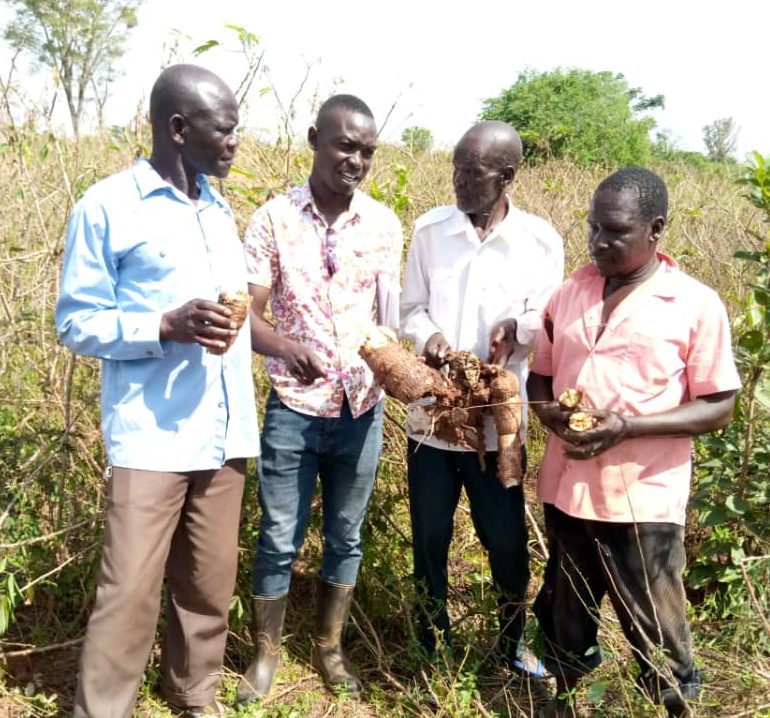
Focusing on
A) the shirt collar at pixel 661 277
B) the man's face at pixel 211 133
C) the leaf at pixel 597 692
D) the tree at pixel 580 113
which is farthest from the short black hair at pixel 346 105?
the tree at pixel 580 113

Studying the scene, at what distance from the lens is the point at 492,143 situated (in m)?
2.17

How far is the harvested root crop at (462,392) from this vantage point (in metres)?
2.14

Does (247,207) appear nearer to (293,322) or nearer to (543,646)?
(293,322)

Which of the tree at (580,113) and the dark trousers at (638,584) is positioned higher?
Answer: the tree at (580,113)

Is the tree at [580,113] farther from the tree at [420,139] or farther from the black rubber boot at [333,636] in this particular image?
the black rubber boot at [333,636]

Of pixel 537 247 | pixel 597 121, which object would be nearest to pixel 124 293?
pixel 537 247

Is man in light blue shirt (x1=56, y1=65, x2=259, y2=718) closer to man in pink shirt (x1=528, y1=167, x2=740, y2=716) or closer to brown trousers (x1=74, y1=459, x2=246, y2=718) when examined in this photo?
brown trousers (x1=74, y1=459, x2=246, y2=718)

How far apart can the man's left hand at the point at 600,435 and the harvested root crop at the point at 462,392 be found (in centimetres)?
34

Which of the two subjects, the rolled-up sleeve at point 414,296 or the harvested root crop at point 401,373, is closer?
Answer: the harvested root crop at point 401,373

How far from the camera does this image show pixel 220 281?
6.81 feet

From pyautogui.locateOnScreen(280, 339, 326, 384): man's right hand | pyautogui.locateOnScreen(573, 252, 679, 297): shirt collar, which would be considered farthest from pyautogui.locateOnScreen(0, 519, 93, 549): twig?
pyautogui.locateOnScreen(573, 252, 679, 297): shirt collar

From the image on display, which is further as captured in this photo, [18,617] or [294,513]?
[18,617]

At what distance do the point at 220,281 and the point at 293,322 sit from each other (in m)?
0.30

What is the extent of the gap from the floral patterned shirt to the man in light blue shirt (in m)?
0.19
